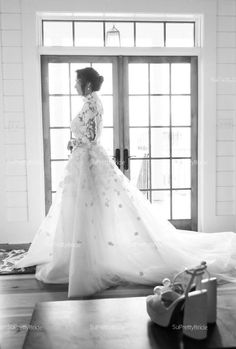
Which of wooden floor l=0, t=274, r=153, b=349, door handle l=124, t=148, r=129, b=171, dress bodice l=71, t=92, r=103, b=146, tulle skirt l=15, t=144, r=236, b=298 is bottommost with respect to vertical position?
wooden floor l=0, t=274, r=153, b=349

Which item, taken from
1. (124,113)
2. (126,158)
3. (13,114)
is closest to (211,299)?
(126,158)

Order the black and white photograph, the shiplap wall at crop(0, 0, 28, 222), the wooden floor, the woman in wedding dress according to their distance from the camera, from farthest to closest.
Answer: the shiplap wall at crop(0, 0, 28, 222)
the black and white photograph
the woman in wedding dress
the wooden floor

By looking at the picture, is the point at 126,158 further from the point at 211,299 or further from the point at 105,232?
the point at 211,299

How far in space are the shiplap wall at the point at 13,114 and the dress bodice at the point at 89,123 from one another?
1.27m

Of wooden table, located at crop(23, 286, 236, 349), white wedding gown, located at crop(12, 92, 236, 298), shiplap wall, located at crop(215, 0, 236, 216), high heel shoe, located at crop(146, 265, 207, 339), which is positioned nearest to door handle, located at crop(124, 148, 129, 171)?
shiplap wall, located at crop(215, 0, 236, 216)

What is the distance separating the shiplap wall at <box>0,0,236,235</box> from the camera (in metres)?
4.43

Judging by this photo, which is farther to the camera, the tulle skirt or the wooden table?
the tulle skirt

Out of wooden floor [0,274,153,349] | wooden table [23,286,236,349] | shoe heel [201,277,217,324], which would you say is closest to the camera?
wooden table [23,286,236,349]

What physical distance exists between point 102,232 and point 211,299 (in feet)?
6.09

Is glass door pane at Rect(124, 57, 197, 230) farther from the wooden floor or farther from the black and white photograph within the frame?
the wooden floor

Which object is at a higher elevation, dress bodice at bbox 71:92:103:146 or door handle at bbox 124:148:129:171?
dress bodice at bbox 71:92:103:146

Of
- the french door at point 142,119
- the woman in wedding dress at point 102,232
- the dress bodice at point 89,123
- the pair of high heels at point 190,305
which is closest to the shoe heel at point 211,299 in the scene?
the pair of high heels at point 190,305

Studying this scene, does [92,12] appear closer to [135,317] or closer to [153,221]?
[153,221]

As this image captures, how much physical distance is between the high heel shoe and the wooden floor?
3.56ft
